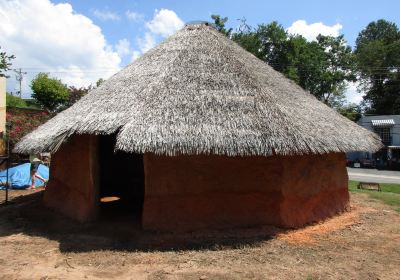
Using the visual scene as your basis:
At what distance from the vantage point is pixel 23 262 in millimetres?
6777

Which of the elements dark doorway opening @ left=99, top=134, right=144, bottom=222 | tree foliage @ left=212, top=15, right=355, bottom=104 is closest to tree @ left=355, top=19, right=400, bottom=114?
tree foliage @ left=212, top=15, right=355, bottom=104

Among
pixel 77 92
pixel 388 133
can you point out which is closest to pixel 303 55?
pixel 388 133

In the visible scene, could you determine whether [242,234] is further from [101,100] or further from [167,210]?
[101,100]

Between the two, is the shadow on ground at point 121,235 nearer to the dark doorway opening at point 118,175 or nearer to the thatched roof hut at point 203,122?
the thatched roof hut at point 203,122

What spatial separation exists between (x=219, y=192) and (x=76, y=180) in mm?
3864

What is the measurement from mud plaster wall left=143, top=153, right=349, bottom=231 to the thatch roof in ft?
2.27

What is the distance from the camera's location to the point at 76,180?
968 centimetres

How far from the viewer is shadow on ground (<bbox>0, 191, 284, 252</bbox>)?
742cm

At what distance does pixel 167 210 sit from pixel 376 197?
9260 millimetres

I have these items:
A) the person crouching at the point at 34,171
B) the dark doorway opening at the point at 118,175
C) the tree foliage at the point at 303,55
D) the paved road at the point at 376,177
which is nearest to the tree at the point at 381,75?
the tree foliage at the point at 303,55

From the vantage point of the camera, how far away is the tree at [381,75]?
42822mm

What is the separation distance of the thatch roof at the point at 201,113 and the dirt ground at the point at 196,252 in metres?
1.83

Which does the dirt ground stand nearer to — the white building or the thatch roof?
the thatch roof

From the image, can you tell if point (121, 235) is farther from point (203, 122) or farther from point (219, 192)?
point (203, 122)
